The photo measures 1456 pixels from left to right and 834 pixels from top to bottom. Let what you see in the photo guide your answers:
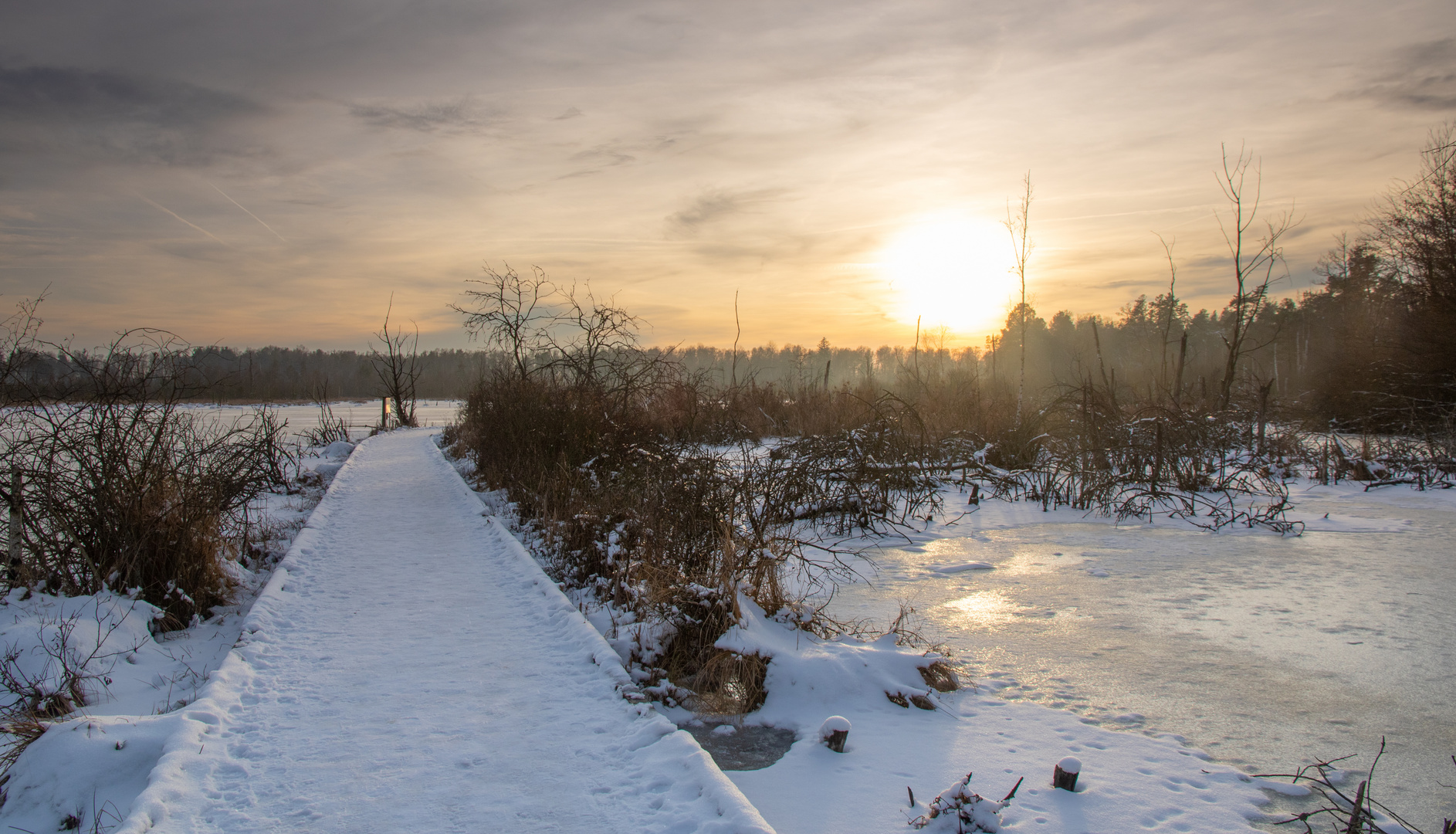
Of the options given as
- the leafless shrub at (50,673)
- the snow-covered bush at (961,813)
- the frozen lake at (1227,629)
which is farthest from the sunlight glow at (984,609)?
the leafless shrub at (50,673)

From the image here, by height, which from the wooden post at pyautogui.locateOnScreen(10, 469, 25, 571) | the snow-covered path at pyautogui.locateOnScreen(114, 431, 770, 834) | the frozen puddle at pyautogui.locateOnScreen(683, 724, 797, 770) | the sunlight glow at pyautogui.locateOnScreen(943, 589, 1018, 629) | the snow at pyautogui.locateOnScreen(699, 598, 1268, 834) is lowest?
the frozen puddle at pyautogui.locateOnScreen(683, 724, 797, 770)

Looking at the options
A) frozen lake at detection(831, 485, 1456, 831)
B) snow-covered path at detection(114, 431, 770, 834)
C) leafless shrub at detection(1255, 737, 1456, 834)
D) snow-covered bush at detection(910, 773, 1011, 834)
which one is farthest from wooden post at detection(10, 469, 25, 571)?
leafless shrub at detection(1255, 737, 1456, 834)

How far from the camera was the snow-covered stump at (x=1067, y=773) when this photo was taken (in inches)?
134

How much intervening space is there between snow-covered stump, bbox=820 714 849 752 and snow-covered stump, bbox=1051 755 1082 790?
1063 millimetres

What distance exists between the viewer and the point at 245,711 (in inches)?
168

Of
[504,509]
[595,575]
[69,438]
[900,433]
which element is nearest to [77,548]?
[69,438]

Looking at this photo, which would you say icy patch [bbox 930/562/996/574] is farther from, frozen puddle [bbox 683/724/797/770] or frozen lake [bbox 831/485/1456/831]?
frozen puddle [bbox 683/724/797/770]

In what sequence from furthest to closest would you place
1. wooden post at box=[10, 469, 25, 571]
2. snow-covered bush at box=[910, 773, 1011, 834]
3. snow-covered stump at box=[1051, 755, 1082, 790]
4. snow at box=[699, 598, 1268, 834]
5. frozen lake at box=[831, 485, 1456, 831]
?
wooden post at box=[10, 469, 25, 571] < frozen lake at box=[831, 485, 1456, 831] < snow-covered stump at box=[1051, 755, 1082, 790] < snow at box=[699, 598, 1268, 834] < snow-covered bush at box=[910, 773, 1011, 834]

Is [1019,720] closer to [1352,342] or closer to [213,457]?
[213,457]

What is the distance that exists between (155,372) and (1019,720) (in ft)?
26.4

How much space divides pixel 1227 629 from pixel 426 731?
247 inches

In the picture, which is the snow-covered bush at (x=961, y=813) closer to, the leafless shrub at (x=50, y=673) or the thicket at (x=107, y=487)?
the leafless shrub at (x=50, y=673)

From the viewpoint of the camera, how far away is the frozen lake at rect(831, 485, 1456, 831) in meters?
4.21

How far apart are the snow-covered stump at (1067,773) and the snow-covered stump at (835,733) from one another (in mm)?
1063
